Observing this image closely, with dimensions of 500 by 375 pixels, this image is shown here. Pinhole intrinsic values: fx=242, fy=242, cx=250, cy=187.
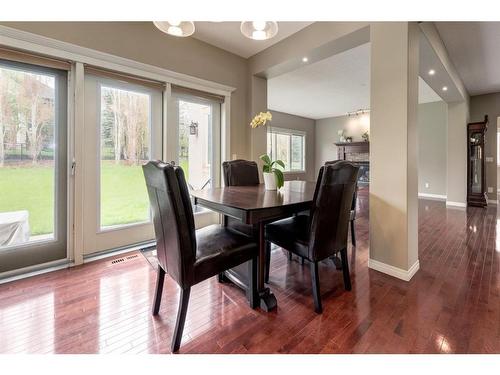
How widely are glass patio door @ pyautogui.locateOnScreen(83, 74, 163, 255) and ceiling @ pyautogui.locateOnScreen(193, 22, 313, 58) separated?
0.98m

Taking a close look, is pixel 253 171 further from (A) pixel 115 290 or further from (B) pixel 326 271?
(A) pixel 115 290

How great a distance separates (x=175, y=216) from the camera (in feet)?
4.21

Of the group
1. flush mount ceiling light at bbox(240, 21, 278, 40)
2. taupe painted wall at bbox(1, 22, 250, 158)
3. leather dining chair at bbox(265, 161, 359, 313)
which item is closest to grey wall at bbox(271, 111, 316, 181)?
taupe painted wall at bbox(1, 22, 250, 158)

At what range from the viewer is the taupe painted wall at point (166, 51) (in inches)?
90.4

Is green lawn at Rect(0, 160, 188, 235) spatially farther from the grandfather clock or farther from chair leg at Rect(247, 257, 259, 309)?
the grandfather clock

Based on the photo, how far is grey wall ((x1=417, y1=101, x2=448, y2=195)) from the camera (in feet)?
21.3

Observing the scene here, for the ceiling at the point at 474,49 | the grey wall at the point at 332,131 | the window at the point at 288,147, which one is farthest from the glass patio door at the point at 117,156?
the grey wall at the point at 332,131

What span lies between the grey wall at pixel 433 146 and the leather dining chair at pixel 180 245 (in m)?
7.16

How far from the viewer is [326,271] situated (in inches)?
91.3

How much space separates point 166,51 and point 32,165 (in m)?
1.91

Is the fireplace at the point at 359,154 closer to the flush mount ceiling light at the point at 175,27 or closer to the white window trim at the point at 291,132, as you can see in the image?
the white window trim at the point at 291,132
